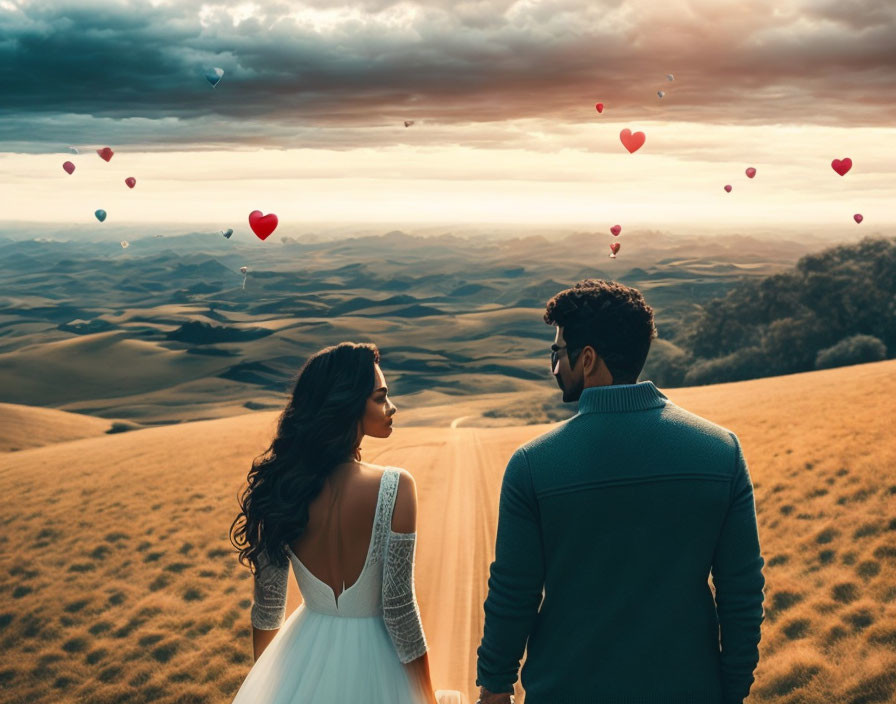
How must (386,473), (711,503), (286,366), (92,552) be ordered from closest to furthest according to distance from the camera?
(711,503), (386,473), (92,552), (286,366)

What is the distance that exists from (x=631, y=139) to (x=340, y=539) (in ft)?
84.7

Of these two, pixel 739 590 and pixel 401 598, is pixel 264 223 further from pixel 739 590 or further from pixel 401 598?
pixel 739 590

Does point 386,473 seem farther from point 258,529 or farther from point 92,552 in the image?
point 92,552

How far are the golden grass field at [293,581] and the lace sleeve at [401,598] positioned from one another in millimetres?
5629

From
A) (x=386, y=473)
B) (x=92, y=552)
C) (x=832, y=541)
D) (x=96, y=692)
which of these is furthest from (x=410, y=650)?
(x=92, y=552)

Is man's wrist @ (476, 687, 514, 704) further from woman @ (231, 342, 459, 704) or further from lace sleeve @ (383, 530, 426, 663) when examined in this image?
woman @ (231, 342, 459, 704)

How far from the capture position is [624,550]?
343cm

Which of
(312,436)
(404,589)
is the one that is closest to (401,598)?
(404,589)

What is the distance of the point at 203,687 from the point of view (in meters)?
10.9

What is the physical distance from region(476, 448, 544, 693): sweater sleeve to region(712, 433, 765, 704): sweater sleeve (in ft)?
2.58

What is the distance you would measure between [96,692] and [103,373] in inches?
4958

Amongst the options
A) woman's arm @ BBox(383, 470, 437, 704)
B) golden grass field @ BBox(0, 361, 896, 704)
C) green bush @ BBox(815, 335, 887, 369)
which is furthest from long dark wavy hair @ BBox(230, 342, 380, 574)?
green bush @ BBox(815, 335, 887, 369)

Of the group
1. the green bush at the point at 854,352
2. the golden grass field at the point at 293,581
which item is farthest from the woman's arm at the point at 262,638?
the green bush at the point at 854,352

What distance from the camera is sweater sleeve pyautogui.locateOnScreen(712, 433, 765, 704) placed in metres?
3.54
